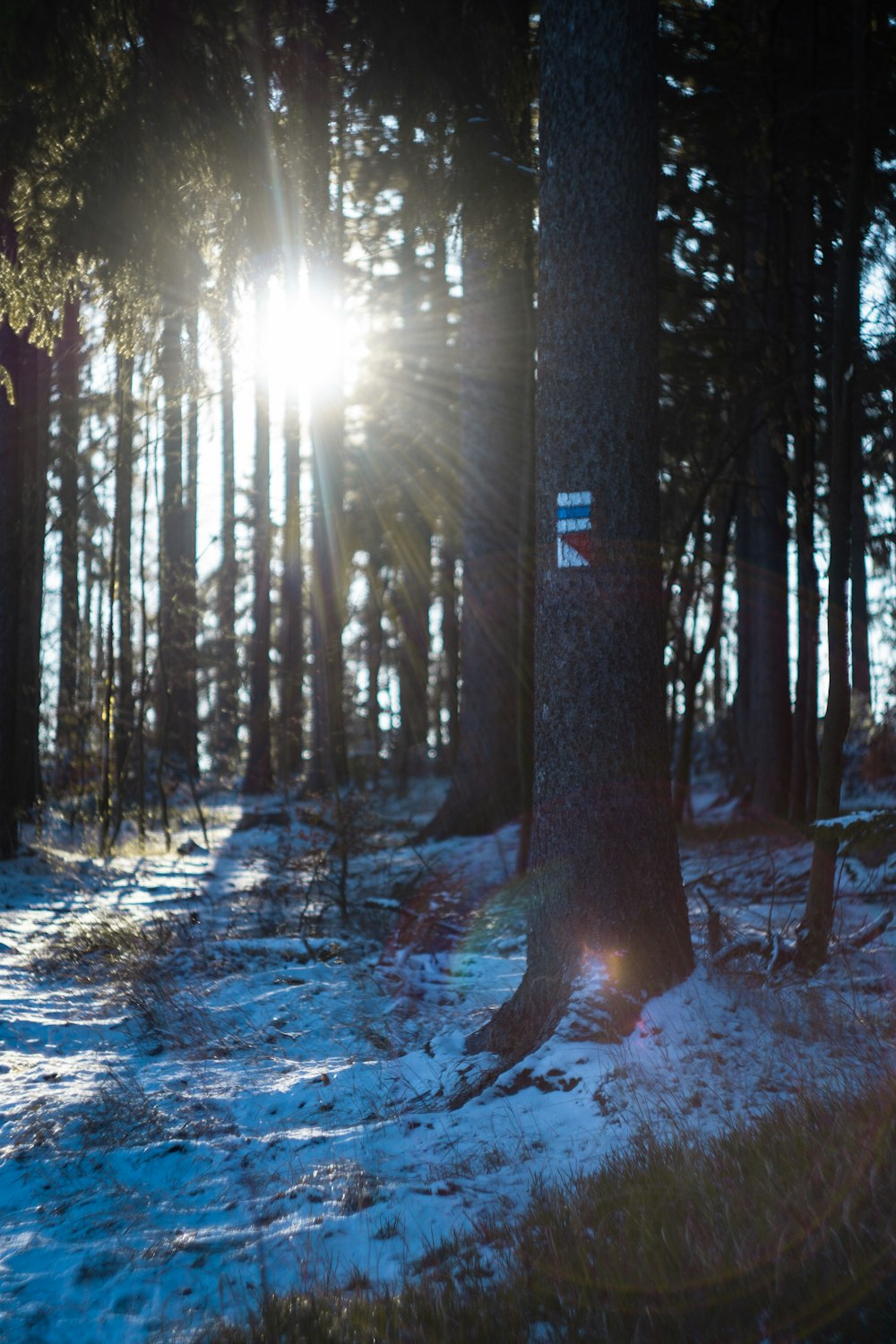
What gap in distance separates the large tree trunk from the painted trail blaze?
193 centimetres

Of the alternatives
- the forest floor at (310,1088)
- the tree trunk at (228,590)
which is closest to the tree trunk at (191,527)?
the tree trunk at (228,590)

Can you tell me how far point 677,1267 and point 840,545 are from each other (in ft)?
14.3

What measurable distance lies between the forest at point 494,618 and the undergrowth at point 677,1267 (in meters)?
0.02

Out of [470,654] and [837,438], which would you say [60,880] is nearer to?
[470,654]

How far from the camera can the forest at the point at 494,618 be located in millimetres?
3871

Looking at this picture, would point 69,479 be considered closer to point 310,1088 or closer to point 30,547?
point 30,547

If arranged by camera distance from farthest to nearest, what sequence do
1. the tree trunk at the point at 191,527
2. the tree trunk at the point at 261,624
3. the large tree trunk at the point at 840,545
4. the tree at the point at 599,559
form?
the tree trunk at the point at 261,624 < the tree trunk at the point at 191,527 < the large tree trunk at the point at 840,545 < the tree at the point at 599,559

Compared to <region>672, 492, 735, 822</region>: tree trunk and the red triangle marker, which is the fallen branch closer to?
the red triangle marker

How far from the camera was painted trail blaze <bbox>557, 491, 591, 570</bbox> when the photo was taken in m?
5.04

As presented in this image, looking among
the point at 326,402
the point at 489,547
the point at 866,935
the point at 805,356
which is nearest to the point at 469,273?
the point at 326,402

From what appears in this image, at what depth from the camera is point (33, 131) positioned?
7816mm

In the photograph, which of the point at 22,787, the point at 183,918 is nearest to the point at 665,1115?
the point at 183,918

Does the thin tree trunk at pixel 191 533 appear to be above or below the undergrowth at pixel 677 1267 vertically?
above

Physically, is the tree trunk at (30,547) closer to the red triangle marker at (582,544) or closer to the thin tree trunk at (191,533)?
the thin tree trunk at (191,533)
